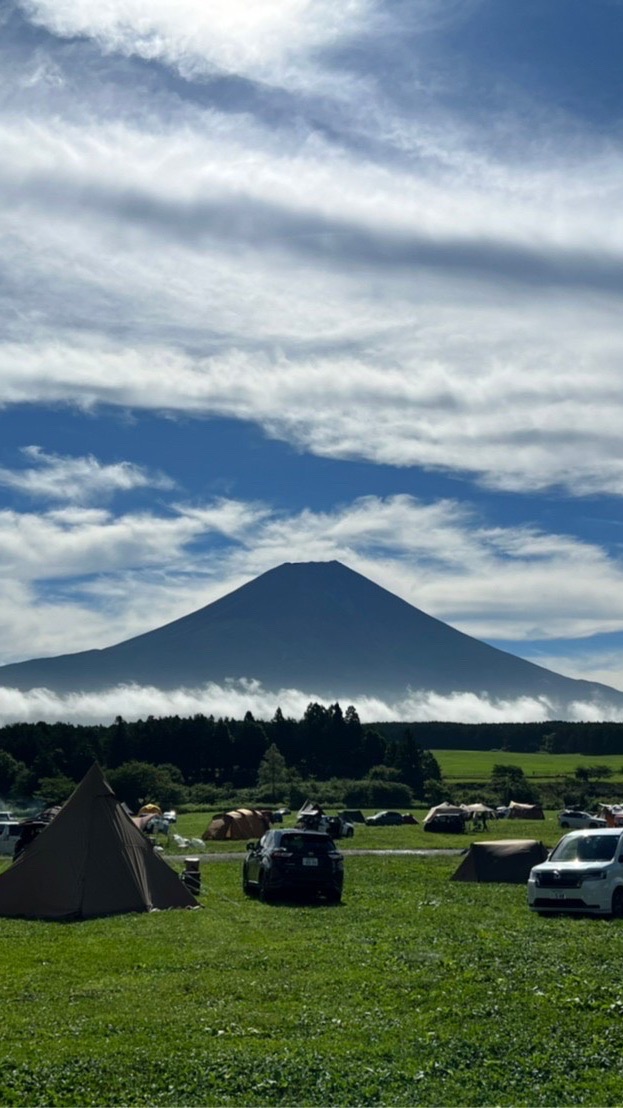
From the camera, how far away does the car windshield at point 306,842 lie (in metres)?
23.7

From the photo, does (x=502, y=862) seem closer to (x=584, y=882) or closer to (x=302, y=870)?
(x=302, y=870)

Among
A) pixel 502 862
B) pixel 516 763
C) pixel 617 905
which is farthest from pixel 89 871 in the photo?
pixel 516 763

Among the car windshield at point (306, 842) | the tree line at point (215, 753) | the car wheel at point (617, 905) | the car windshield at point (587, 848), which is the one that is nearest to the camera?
the car wheel at point (617, 905)

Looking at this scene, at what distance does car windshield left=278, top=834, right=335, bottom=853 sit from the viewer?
23.7 meters

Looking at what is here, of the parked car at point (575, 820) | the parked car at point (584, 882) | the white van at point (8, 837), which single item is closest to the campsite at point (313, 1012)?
the parked car at point (584, 882)

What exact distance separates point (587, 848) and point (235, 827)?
3713cm

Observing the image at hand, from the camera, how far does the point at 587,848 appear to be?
21062mm

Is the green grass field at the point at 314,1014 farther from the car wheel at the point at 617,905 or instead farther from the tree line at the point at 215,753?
the tree line at the point at 215,753

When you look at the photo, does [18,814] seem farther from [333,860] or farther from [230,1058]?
[230,1058]

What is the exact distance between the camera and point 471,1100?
8.45 m

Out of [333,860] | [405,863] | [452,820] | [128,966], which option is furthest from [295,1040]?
[452,820]

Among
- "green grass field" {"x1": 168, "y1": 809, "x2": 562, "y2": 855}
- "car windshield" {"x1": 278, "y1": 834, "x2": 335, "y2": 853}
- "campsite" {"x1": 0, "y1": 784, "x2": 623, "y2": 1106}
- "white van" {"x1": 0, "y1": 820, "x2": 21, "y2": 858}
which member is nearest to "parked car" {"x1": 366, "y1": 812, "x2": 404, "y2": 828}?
"green grass field" {"x1": 168, "y1": 809, "x2": 562, "y2": 855}

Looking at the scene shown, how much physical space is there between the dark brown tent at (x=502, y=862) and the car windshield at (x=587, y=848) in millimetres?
6962

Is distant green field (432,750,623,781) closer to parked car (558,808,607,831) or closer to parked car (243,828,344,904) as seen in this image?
parked car (558,808,607,831)
